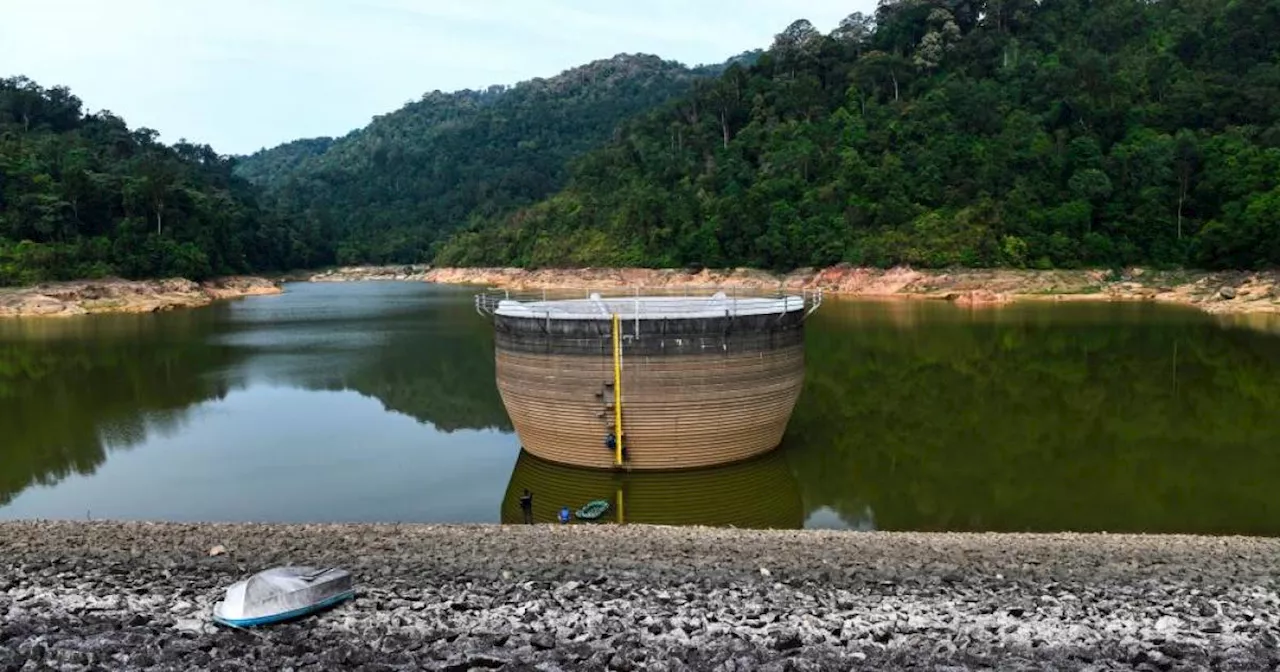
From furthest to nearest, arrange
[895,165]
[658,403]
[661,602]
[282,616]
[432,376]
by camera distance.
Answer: [895,165], [432,376], [658,403], [661,602], [282,616]

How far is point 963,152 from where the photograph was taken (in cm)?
8506

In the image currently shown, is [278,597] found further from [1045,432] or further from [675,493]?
[1045,432]

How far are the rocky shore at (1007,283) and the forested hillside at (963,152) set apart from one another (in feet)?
6.90

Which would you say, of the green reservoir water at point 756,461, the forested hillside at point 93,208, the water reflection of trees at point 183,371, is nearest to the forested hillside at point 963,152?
the green reservoir water at point 756,461

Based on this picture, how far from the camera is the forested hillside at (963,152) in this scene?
73125 mm

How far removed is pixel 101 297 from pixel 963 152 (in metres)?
82.2

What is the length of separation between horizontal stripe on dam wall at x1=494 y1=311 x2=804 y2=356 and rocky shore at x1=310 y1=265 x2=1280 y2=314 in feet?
93.5

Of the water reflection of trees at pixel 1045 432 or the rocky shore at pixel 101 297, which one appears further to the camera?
the rocky shore at pixel 101 297

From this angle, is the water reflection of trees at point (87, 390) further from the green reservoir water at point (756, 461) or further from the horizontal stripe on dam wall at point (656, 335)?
the horizontal stripe on dam wall at point (656, 335)

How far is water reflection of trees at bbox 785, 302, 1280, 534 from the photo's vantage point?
53.6 ft

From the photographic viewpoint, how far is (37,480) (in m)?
19.4

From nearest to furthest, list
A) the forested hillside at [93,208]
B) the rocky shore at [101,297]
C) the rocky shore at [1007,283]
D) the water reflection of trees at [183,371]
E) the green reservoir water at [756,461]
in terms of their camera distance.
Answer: the green reservoir water at [756,461], the water reflection of trees at [183,371], the rocky shore at [1007,283], the rocky shore at [101,297], the forested hillside at [93,208]

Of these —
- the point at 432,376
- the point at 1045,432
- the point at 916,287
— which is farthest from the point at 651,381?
the point at 916,287

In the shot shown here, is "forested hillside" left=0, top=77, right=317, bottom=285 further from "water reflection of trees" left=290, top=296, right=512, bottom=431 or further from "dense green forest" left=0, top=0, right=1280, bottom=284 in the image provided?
"water reflection of trees" left=290, top=296, right=512, bottom=431
